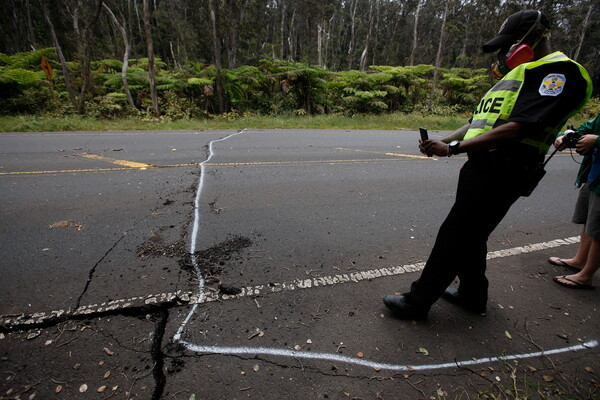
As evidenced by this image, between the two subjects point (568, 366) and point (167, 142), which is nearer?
point (568, 366)

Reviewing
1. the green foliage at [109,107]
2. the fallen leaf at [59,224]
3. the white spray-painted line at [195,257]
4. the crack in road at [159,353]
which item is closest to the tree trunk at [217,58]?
the green foliage at [109,107]

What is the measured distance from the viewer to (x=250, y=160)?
6.18 metres

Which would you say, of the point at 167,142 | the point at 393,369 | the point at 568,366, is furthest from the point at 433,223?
the point at 167,142

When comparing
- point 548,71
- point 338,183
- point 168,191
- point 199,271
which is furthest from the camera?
point 338,183

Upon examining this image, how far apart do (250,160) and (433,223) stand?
3.85 metres

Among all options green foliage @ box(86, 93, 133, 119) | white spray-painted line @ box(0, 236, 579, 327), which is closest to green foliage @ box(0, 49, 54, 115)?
green foliage @ box(86, 93, 133, 119)

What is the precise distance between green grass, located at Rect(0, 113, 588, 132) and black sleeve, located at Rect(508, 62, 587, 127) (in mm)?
10570

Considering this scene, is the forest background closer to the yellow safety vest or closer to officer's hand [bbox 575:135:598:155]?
officer's hand [bbox 575:135:598:155]

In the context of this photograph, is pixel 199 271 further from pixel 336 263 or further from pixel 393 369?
pixel 393 369

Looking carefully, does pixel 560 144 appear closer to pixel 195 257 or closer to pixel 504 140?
pixel 504 140

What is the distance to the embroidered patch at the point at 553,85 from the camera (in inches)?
59.8

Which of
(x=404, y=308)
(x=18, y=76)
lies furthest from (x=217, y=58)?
(x=404, y=308)

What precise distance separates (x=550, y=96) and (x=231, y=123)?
454 inches

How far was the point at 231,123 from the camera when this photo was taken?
12.0 m
